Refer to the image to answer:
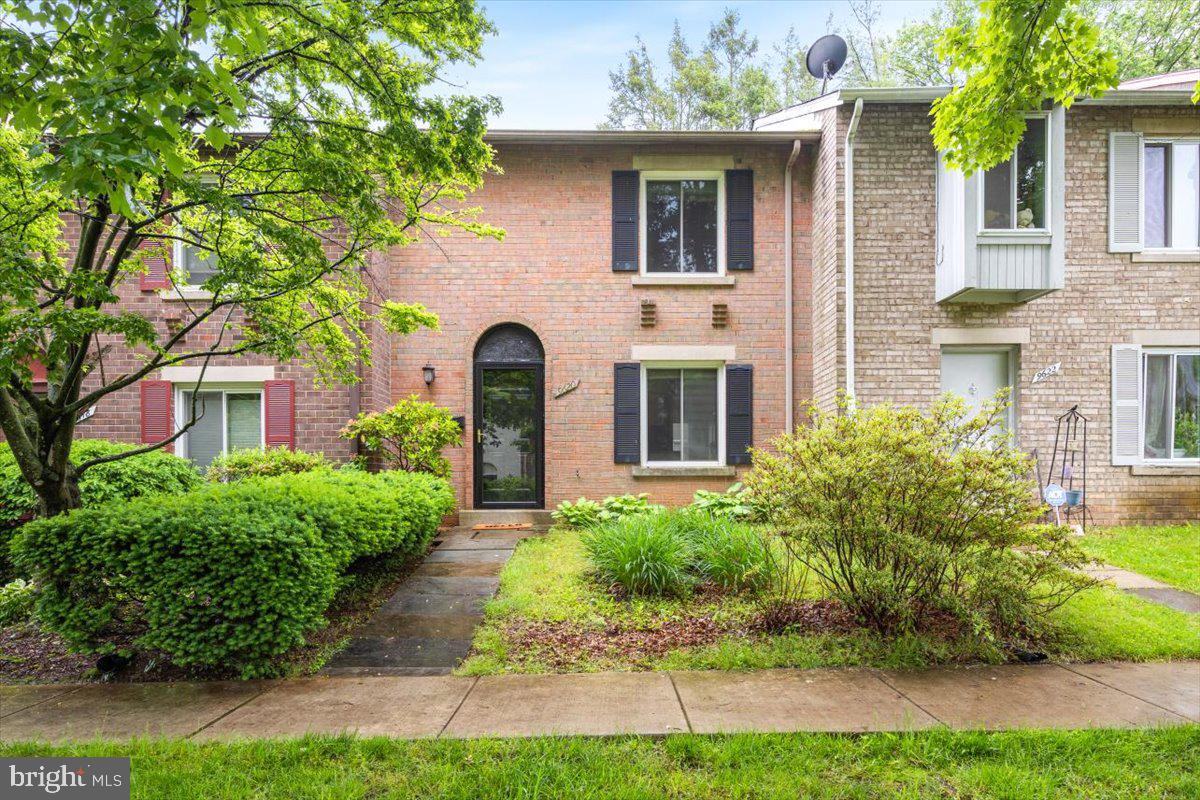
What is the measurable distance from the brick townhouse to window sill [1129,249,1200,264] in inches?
1.2

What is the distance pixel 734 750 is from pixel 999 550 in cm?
248

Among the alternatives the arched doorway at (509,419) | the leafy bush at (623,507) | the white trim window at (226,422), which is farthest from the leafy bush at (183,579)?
the white trim window at (226,422)

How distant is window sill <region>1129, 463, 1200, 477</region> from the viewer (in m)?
8.19

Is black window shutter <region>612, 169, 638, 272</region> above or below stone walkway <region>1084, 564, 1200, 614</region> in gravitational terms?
above

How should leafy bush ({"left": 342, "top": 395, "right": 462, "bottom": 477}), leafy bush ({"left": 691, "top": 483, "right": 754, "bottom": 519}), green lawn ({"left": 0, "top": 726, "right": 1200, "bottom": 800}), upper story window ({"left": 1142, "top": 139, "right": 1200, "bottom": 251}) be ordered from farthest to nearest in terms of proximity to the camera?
1. upper story window ({"left": 1142, "top": 139, "right": 1200, "bottom": 251})
2. leafy bush ({"left": 691, "top": 483, "right": 754, "bottom": 519})
3. leafy bush ({"left": 342, "top": 395, "right": 462, "bottom": 477})
4. green lawn ({"left": 0, "top": 726, "right": 1200, "bottom": 800})

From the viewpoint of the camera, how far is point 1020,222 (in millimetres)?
7734

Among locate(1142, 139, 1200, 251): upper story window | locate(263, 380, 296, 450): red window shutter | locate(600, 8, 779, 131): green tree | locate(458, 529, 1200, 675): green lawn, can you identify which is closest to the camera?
locate(458, 529, 1200, 675): green lawn

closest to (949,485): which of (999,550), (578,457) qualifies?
(999,550)

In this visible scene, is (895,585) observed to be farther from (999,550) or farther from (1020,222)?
(1020,222)

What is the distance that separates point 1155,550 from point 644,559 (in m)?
6.19

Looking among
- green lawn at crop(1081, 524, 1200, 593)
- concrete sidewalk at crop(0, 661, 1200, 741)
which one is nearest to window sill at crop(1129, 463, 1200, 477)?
green lawn at crop(1081, 524, 1200, 593)

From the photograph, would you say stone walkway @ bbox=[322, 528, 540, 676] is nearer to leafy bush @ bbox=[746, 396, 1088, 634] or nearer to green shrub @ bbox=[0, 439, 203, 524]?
leafy bush @ bbox=[746, 396, 1088, 634]

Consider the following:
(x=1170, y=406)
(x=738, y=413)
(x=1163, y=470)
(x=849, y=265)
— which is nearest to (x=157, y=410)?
(x=738, y=413)

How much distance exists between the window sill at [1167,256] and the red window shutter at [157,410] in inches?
541
